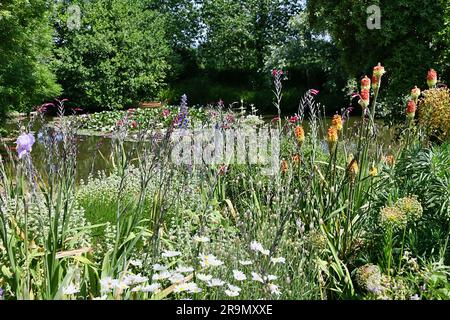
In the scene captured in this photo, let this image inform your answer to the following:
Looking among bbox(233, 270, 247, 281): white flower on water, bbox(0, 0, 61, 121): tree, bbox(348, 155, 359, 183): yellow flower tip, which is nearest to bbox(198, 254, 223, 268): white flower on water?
bbox(233, 270, 247, 281): white flower on water

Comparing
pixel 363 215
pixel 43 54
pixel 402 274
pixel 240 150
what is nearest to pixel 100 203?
pixel 240 150

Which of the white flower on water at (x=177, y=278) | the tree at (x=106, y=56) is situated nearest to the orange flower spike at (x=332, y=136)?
the white flower on water at (x=177, y=278)

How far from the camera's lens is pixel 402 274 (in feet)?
8.98

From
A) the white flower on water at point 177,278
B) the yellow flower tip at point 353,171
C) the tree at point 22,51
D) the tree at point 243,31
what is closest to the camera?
the white flower on water at point 177,278

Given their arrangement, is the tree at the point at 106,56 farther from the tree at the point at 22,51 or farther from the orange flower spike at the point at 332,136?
the orange flower spike at the point at 332,136

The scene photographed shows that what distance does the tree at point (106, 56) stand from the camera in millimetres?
21000

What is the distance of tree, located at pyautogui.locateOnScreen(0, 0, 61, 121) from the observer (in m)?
9.62

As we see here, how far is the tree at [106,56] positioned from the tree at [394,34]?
11.2m

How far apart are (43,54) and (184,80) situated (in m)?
14.9

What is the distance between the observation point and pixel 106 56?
2167 centimetres

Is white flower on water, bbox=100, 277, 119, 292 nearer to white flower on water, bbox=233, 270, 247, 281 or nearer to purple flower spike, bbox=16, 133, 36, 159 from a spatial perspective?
white flower on water, bbox=233, 270, 247, 281

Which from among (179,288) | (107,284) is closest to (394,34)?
(179,288)

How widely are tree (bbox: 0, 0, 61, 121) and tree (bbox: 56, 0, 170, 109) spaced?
944cm
